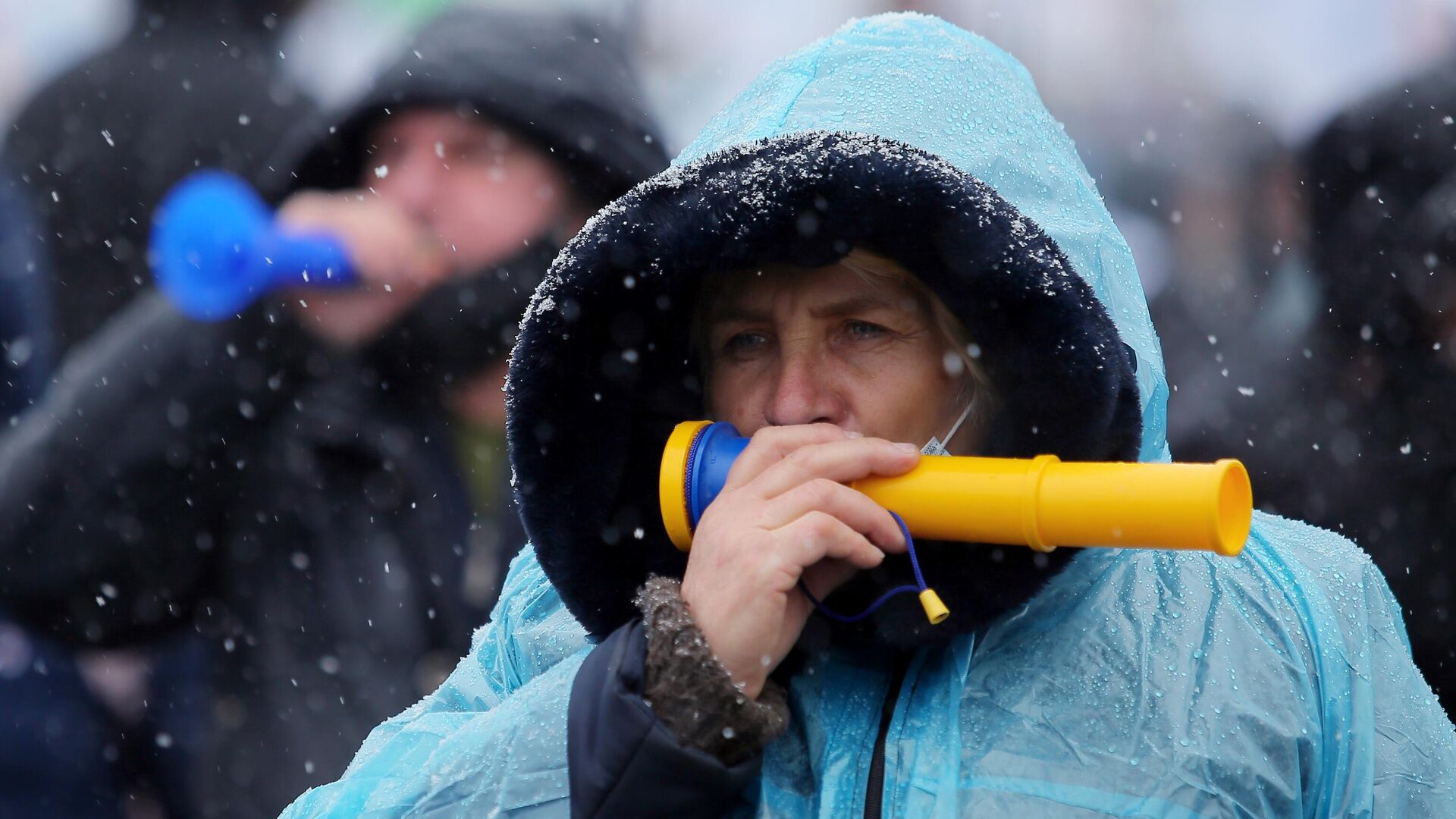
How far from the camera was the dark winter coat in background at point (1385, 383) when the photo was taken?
3367mm

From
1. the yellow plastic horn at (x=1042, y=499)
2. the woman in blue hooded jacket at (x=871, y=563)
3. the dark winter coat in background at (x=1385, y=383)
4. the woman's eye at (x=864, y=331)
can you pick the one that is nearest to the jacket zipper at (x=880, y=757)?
the woman in blue hooded jacket at (x=871, y=563)

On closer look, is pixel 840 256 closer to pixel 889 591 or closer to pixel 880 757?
pixel 889 591

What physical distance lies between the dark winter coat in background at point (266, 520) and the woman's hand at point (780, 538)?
159cm

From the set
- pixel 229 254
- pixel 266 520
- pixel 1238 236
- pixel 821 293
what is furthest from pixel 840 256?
pixel 1238 236

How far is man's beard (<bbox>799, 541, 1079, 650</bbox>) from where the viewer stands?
6.67 ft

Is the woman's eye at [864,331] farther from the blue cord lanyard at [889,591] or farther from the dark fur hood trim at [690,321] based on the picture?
the blue cord lanyard at [889,591]

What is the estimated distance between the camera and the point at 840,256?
2.18 m

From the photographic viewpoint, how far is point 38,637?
3471 mm

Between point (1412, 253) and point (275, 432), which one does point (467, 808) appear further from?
point (1412, 253)

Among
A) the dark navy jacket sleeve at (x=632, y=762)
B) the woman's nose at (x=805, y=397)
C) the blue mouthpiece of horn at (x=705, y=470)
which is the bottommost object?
the dark navy jacket sleeve at (x=632, y=762)

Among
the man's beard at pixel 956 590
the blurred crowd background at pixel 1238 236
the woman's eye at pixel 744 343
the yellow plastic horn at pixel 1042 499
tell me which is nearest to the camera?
the yellow plastic horn at pixel 1042 499

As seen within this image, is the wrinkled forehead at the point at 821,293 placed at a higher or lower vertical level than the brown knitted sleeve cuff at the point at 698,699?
higher

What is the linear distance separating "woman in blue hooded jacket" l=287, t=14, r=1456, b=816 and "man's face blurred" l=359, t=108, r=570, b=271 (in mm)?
1299

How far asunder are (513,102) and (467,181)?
0.73 ft
